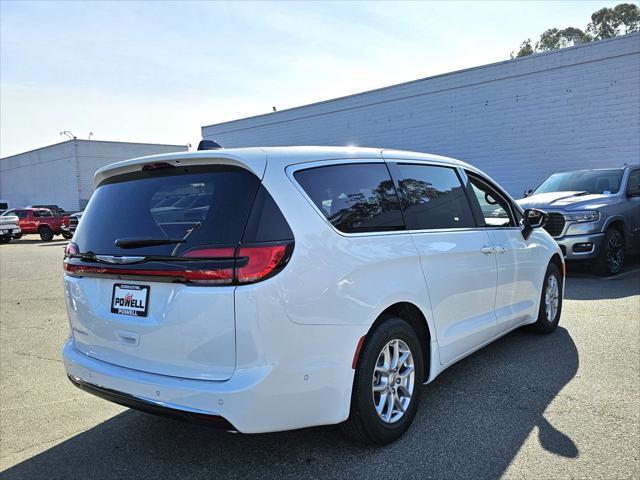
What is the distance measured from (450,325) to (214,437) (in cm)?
182

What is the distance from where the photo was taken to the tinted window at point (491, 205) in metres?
4.48

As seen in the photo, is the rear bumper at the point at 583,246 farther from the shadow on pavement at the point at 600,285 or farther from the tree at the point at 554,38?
the tree at the point at 554,38

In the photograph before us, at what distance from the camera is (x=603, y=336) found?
5355 millimetres

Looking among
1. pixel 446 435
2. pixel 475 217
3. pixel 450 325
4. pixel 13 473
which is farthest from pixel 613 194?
pixel 13 473

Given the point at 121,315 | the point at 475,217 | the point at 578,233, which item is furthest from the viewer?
the point at 578,233

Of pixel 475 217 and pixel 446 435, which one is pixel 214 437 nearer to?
pixel 446 435

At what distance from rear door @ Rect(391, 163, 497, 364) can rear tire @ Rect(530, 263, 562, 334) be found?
1251 millimetres

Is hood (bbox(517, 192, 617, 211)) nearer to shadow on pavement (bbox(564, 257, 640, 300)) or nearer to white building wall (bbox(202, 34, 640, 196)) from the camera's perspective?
shadow on pavement (bbox(564, 257, 640, 300))

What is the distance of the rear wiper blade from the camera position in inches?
106

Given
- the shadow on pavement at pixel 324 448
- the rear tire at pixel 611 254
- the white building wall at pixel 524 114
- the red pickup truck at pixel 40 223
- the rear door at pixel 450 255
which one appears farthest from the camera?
the red pickup truck at pixel 40 223

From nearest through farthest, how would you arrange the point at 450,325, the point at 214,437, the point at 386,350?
the point at 386,350, the point at 214,437, the point at 450,325

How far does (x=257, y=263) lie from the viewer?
2.54 metres

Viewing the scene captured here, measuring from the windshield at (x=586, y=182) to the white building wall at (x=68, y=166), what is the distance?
38327 mm

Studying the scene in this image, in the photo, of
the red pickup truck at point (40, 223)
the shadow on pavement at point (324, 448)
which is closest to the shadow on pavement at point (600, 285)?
the shadow on pavement at point (324, 448)
